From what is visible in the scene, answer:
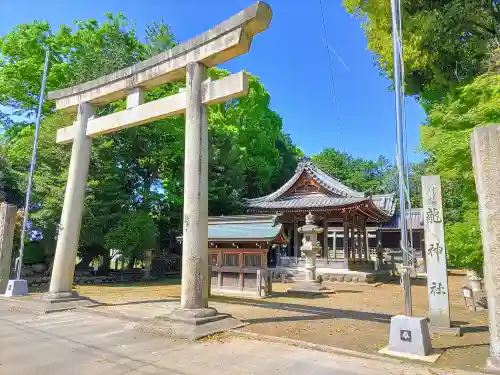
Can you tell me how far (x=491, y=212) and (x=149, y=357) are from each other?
520 cm

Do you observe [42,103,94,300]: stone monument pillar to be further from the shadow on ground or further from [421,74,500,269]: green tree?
[421,74,500,269]: green tree

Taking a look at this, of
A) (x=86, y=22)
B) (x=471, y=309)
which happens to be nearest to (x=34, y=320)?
(x=471, y=309)

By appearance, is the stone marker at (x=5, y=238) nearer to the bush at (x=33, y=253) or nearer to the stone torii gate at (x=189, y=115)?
the stone torii gate at (x=189, y=115)

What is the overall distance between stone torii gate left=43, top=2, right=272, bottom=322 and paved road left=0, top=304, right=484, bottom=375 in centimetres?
108

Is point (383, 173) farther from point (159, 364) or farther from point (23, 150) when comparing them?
point (159, 364)

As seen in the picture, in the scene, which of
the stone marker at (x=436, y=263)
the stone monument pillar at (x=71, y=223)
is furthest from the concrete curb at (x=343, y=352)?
the stone monument pillar at (x=71, y=223)

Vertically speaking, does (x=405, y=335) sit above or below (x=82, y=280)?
above

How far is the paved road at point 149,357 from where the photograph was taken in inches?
174

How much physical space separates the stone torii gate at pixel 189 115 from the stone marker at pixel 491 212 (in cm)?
422

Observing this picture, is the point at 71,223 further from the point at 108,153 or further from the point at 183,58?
the point at 108,153

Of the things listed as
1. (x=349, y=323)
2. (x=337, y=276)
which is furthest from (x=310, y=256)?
(x=349, y=323)

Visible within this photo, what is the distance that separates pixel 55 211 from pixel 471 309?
16426mm

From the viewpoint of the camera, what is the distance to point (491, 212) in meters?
4.71

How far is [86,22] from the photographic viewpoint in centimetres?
2486
